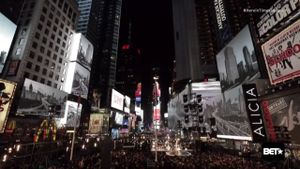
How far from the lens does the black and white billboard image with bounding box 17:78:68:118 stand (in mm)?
31891

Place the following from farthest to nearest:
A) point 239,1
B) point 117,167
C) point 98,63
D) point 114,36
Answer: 1. point 114,36
2. point 98,63
3. point 239,1
4. point 117,167

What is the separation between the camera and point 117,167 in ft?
53.0

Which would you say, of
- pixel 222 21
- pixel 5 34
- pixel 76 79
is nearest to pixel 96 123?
pixel 76 79

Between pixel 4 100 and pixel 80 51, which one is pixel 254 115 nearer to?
pixel 4 100

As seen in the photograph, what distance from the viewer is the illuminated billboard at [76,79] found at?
4738 centimetres

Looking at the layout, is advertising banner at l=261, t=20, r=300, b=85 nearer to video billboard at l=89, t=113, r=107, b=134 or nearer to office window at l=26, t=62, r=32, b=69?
office window at l=26, t=62, r=32, b=69

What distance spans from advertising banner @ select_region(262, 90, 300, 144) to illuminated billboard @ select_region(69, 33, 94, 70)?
152ft

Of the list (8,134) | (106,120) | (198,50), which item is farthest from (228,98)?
(198,50)

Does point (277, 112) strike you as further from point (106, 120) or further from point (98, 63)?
point (98, 63)

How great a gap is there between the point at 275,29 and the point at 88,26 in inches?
4226

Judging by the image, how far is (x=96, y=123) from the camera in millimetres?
66938

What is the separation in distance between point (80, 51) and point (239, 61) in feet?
138

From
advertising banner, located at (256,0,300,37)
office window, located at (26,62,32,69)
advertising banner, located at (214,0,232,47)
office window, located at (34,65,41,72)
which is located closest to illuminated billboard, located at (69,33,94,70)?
office window, located at (34,65,41,72)

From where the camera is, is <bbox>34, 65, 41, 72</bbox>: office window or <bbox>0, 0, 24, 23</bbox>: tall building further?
<bbox>34, 65, 41, 72</bbox>: office window
